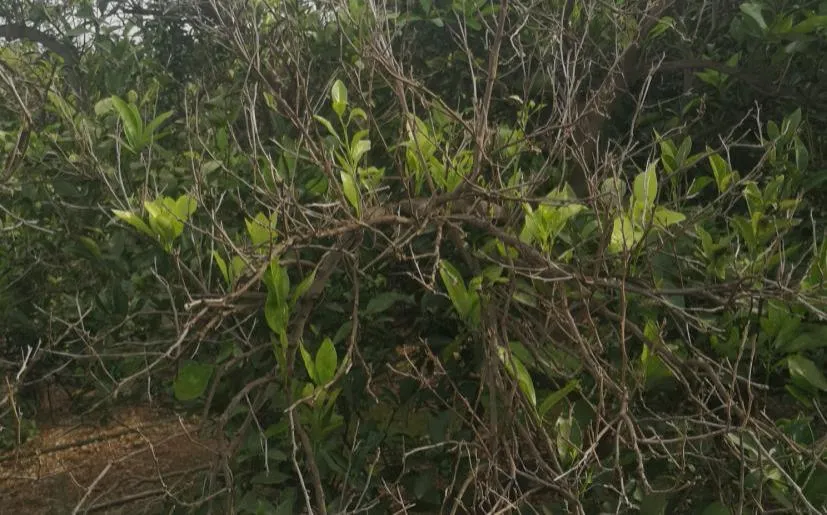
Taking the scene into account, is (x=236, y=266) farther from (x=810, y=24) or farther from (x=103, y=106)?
(x=810, y=24)

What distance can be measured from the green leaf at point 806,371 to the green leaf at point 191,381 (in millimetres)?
1403

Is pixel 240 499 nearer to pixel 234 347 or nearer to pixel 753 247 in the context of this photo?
pixel 234 347

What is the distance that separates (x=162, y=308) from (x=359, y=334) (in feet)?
2.25

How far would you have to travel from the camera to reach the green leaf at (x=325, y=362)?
211 centimetres

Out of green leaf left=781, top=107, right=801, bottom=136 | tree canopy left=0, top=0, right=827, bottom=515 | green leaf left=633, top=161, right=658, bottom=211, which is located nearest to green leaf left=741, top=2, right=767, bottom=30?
tree canopy left=0, top=0, right=827, bottom=515

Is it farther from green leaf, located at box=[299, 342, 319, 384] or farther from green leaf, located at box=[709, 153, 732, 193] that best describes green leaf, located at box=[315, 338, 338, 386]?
green leaf, located at box=[709, 153, 732, 193]

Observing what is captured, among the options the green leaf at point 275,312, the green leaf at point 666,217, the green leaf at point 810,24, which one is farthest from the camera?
the green leaf at point 810,24

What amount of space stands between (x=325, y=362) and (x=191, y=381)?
0.39 meters

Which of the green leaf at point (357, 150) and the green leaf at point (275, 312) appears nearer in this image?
the green leaf at point (275, 312)

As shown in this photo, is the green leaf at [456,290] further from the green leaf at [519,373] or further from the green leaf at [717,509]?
the green leaf at [717,509]

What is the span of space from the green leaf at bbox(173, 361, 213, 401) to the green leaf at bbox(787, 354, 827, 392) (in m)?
1.40

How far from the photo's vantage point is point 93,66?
4.33 metres

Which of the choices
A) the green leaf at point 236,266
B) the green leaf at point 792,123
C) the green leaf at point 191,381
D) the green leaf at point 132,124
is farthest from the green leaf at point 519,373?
the green leaf at point 132,124

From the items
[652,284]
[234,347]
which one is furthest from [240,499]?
[652,284]
